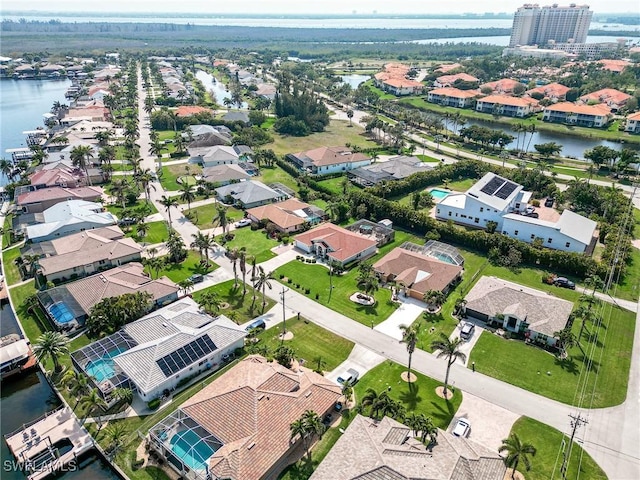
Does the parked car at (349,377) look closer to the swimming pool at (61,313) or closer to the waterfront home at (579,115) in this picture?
the swimming pool at (61,313)

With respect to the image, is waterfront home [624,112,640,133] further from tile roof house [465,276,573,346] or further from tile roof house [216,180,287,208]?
tile roof house [216,180,287,208]

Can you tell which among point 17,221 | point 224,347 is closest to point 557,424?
point 224,347

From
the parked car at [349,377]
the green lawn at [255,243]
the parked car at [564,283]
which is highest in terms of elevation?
the parked car at [564,283]

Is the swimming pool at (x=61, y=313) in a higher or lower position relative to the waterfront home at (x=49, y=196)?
lower

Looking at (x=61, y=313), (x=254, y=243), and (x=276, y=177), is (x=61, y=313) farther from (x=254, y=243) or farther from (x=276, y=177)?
(x=276, y=177)

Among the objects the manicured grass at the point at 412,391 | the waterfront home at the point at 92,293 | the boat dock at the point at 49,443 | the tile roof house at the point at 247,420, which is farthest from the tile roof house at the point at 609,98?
the boat dock at the point at 49,443

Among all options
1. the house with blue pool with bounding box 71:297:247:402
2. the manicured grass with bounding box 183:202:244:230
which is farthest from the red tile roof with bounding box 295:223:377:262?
the house with blue pool with bounding box 71:297:247:402
